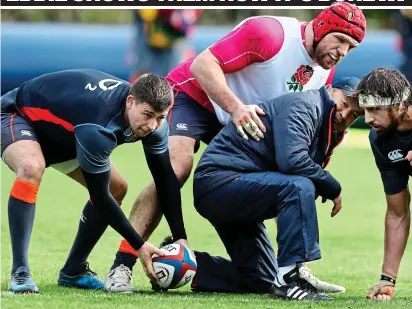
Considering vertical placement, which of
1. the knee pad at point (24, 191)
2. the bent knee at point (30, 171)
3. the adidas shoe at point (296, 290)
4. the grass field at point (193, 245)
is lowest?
the grass field at point (193, 245)

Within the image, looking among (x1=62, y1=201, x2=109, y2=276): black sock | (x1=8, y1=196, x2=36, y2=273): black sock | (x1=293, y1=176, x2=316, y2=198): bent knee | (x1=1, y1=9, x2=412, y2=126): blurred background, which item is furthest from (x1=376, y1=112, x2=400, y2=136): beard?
(x1=1, y1=9, x2=412, y2=126): blurred background

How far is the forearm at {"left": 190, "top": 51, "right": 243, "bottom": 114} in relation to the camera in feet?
24.4

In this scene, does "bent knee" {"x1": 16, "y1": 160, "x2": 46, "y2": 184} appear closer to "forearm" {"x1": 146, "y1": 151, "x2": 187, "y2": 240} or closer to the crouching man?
"forearm" {"x1": 146, "y1": 151, "x2": 187, "y2": 240}

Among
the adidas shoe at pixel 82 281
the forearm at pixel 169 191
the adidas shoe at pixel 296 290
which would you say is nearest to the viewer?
the adidas shoe at pixel 296 290

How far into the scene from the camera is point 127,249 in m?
7.29

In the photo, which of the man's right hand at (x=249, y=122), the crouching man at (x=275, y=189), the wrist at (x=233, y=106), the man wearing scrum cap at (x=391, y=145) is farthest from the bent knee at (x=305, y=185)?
the wrist at (x=233, y=106)

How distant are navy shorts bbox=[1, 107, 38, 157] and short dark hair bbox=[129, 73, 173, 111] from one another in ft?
2.85

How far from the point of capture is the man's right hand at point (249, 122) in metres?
7.05

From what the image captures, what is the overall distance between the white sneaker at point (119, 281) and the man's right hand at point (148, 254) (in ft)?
0.79

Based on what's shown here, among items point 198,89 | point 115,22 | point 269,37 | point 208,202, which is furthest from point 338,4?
point 115,22

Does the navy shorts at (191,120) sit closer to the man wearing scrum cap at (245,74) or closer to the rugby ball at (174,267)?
the man wearing scrum cap at (245,74)

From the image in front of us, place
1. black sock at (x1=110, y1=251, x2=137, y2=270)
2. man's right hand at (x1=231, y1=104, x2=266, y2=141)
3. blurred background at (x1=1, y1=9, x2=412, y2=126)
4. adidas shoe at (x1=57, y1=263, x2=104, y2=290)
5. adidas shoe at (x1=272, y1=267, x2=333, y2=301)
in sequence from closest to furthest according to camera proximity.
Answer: adidas shoe at (x1=272, y1=267, x2=333, y2=301), man's right hand at (x1=231, y1=104, x2=266, y2=141), black sock at (x1=110, y1=251, x2=137, y2=270), adidas shoe at (x1=57, y1=263, x2=104, y2=290), blurred background at (x1=1, y1=9, x2=412, y2=126)

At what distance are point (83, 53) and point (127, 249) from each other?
16.6m

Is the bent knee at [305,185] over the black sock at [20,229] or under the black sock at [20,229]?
over
